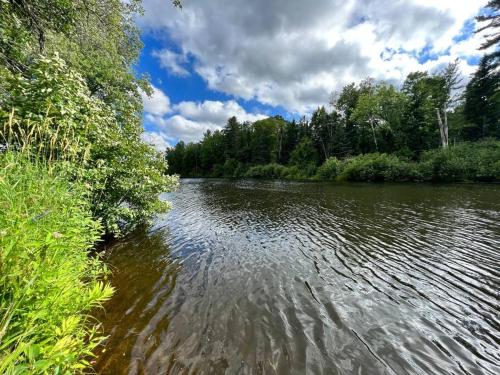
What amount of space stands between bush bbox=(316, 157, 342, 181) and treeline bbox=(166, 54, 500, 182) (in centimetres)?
440

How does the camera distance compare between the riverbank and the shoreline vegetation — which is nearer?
the shoreline vegetation

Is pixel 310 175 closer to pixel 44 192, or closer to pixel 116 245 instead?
pixel 116 245

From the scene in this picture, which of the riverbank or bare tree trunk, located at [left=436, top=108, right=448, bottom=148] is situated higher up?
bare tree trunk, located at [left=436, top=108, right=448, bottom=148]

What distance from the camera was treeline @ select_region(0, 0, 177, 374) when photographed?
1758 millimetres

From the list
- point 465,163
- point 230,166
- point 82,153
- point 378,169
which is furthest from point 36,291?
point 230,166

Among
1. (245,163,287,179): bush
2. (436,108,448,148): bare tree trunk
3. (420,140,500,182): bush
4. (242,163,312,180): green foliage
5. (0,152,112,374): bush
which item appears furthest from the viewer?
(245,163,287,179): bush

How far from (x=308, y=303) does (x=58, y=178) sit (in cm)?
492

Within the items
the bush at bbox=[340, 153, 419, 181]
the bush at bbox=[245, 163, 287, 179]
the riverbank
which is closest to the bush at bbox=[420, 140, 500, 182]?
the riverbank

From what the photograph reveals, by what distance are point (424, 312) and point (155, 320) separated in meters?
5.15

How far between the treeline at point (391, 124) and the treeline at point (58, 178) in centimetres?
3935

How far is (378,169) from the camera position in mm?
33406

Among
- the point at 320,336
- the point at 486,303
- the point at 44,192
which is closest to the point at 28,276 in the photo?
the point at 44,192

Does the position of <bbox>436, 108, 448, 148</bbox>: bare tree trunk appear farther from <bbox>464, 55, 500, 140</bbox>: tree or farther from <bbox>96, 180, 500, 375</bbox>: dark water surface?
<bbox>96, 180, 500, 375</bbox>: dark water surface

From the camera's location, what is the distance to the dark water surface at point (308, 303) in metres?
3.33
